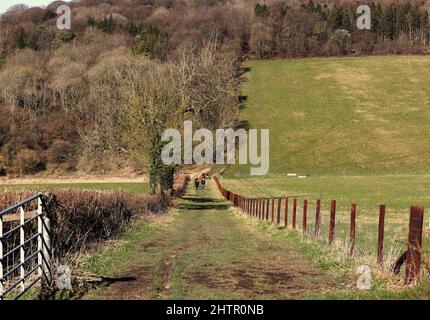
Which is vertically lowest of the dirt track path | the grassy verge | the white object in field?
the grassy verge

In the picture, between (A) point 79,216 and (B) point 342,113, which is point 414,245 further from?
(B) point 342,113

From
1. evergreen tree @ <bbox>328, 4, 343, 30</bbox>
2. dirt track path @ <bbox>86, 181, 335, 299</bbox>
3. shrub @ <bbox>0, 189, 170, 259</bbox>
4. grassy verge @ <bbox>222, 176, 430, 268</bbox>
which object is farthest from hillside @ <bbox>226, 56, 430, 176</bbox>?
dirt track path @ <bbox>86, 181, 335, 299</bbox>

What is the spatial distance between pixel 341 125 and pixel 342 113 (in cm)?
554

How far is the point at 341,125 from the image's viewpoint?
8994cm

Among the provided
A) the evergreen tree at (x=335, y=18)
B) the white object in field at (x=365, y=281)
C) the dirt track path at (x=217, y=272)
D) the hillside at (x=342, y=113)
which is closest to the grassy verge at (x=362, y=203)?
the white object in field at (x=365, y=281)

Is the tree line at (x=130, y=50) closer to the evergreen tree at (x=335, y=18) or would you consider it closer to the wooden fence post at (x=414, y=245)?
the evergreen tree at (x=335, y=18)

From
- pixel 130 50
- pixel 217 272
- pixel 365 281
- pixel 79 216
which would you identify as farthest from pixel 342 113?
pixel 365 281

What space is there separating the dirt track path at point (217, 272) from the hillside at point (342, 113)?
62.5 metres

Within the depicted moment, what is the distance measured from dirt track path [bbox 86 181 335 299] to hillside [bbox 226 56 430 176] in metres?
62.5

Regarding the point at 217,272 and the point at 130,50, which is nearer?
the point at 217,272

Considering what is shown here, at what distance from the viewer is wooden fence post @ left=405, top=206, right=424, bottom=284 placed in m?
8.43

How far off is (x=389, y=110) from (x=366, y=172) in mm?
25738

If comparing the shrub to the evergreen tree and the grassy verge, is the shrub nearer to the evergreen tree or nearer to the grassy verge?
the grassy verge

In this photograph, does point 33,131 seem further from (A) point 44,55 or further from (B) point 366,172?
(B) point 366,172
